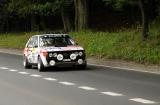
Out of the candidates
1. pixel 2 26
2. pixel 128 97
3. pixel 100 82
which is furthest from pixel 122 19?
pixel 128 97

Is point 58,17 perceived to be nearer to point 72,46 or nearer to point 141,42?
point 141,42

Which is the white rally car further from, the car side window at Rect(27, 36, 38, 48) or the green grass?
the green grass

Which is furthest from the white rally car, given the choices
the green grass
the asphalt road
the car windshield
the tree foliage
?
the tree foliage

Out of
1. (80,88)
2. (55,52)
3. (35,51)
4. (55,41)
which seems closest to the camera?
(80,88)

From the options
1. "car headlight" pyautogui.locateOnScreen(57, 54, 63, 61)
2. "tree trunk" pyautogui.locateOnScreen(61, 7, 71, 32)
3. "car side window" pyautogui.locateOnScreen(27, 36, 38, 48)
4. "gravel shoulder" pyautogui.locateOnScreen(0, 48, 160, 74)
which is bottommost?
"gravel shoulder" pyautogui.locateOnScreen(0, 48, 160, 74)

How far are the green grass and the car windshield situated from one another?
3.17 metres

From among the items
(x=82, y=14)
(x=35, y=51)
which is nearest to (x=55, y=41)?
(x=35, y=51)

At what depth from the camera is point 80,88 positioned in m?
15.9

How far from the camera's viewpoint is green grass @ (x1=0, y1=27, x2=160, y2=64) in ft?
81.2

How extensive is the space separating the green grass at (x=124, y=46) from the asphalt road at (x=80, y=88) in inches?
111

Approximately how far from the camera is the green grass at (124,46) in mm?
24750

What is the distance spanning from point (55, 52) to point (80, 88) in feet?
22.1

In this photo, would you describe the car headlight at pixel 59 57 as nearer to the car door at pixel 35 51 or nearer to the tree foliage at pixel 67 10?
the car door at pixel 35 51

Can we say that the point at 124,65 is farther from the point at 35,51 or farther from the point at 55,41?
the point at 35,51
